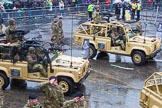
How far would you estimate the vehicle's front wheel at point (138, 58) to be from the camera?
59.3 feet

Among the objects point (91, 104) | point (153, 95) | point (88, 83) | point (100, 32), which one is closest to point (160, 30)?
point (100, 32)

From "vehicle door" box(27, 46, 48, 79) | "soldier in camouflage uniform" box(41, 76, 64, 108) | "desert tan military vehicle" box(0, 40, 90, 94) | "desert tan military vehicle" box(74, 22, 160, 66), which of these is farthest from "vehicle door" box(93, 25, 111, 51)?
"soldier in camouflage uniform" box(41, 76, 64, 108)

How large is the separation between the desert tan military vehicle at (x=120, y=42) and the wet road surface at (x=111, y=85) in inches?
21.3

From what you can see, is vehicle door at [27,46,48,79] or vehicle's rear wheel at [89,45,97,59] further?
vehicle's rear wheel at [89,45,97,59]

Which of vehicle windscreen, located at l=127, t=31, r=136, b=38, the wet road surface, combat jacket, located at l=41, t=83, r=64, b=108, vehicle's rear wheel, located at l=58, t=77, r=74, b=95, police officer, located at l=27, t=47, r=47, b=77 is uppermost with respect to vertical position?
vehicle windscreen, located at l=127, t=31, r=136, b=38

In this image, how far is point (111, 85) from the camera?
15523mm

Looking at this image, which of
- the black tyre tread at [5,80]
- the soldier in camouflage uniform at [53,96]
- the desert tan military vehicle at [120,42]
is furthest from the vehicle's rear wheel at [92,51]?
the soldier in camouflage uniform at [53,96]

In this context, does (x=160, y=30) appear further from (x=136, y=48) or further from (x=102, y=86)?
(x=102, y=86)

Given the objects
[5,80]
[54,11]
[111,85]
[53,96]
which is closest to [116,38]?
[111,85]

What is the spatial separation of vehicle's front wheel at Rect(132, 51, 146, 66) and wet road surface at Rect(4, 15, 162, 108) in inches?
8.4

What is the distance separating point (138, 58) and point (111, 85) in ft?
10.4

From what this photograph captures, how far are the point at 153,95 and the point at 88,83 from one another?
494 centimetres

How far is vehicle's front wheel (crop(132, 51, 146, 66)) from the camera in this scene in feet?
59.3

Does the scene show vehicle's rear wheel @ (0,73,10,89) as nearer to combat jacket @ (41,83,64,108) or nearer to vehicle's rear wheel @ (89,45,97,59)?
combat jacket @ (41,83,64,108)
